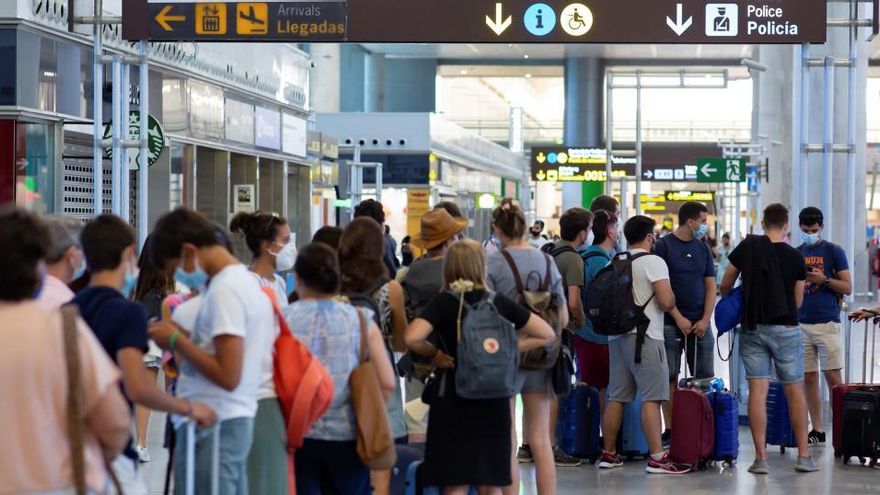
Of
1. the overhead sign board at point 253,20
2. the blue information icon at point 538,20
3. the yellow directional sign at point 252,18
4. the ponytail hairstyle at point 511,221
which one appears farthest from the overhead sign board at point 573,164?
the ponytail hairstyle at point 511,221

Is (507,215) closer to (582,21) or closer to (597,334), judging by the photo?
(597,334)

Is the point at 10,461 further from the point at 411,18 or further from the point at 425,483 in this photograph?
the point at 411,18

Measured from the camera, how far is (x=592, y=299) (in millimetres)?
9633

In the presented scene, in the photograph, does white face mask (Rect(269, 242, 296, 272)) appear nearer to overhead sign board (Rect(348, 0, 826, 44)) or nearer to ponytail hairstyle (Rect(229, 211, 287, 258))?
ponytail hairstyle (Rect(229, 211, 287, 258))

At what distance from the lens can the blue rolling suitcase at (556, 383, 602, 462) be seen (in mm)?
10023

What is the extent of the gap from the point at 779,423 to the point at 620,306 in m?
1.86

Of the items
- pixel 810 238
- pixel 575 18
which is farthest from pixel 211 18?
pixel 810 238

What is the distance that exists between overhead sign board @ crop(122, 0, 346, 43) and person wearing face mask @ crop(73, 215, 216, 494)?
699 cm

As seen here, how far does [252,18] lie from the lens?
11688 mm

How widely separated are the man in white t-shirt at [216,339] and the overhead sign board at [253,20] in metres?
6.66

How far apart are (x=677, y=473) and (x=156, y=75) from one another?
849 centimetres

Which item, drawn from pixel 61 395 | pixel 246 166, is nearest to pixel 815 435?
pixel 61 395

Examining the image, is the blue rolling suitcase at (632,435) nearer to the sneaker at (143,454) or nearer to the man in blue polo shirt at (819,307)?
the man in blue polo shirt at (819,307)

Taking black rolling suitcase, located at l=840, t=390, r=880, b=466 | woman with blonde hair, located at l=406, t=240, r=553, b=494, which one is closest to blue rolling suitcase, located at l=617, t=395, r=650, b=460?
black rolling suitcase, located at l=840, t=390, r=880, b=466
